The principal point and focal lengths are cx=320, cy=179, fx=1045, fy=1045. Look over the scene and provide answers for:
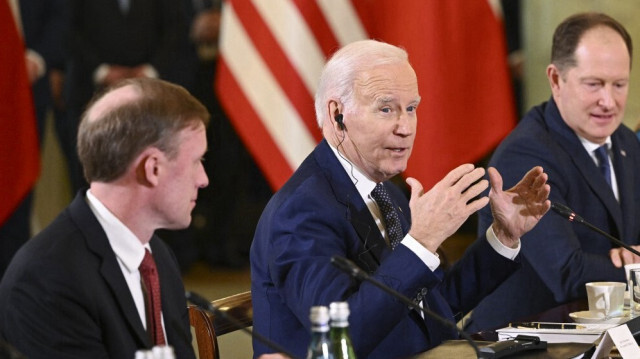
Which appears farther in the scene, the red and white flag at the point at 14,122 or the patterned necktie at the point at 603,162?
the red and white flag at the point at 14,122

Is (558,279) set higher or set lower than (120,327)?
lower

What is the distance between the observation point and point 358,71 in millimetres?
2553

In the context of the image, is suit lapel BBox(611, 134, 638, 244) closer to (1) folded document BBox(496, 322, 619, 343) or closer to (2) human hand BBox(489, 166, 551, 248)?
(2) human hand BBox(489, 166, 551, 248)

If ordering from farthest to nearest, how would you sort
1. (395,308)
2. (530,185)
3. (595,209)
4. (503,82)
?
1. (503,82)
2. (595,209)
3. (530,185)
4. (395,308)

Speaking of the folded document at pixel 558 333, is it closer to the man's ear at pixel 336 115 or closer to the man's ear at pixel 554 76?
the man's ear at pixel 336 115

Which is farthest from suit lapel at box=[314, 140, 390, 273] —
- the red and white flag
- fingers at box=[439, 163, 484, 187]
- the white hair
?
the red and white flag

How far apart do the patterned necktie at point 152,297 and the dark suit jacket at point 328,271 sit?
1.08 feet

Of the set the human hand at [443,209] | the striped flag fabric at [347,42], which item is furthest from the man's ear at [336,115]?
the striped flag fabric at [347,42]

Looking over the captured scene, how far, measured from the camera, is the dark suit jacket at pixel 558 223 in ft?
10.4

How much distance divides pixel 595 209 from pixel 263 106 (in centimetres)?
176

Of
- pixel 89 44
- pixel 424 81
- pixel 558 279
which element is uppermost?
pixel 89 44

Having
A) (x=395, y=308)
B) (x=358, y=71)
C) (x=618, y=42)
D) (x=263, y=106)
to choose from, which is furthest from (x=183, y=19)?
(x=395, y=308)

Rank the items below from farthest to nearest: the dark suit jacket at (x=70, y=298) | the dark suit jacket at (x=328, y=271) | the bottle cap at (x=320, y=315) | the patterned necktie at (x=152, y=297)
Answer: the dark suit jacket at (x=328, y=271) → the patterned necktie at (x=152, y=297) → the dark suit jacket at (x=70, y=298) → the bottle cap at (x=320, y=315)

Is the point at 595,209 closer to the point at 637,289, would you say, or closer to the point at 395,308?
the point at 637,289
